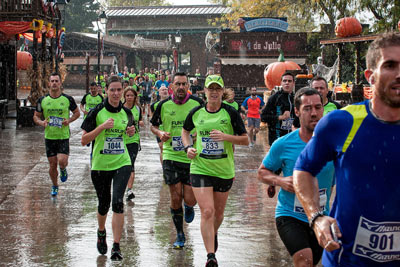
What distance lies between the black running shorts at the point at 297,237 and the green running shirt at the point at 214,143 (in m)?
1.89

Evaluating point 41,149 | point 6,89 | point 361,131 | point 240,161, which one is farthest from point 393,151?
point 6,89

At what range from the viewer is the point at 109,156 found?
741 cm

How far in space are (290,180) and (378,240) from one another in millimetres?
1655

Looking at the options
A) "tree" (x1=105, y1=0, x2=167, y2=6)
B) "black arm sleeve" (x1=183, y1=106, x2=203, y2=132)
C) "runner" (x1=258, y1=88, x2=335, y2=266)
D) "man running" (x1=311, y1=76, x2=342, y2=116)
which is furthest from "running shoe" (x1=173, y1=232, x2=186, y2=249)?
"tree" (x1=105, y1=0, x2=167, y2=6)

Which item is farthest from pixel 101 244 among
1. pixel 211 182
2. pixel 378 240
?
pixel 378 240

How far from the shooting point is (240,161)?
51.5 ft

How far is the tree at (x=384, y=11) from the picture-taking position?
25.5 meters

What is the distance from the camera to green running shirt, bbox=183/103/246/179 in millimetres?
7035

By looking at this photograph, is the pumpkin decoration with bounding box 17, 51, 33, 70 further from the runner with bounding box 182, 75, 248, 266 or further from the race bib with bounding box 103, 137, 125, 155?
the runner with bounding box 182, 75, 248, 266

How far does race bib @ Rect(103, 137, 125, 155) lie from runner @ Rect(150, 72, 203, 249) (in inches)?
28.2

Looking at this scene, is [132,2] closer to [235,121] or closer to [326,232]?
[235,121]

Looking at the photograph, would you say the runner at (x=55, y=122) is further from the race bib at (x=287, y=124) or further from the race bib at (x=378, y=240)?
the race bib at (x=378, y=240)

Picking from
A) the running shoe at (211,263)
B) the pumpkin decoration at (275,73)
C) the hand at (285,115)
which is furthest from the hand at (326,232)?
the pumpkin decoration at (275,73)

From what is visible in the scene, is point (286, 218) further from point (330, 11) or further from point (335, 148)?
point (330, 11)
